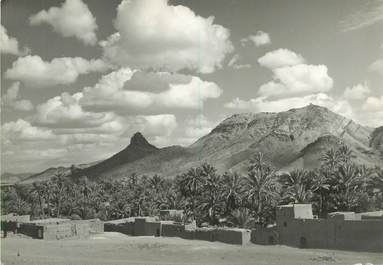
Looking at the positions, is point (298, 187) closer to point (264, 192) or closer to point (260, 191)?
point (264, 192)

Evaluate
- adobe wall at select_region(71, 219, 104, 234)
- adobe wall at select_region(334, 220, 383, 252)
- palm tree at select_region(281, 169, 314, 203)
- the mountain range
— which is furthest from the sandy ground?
the mountain range

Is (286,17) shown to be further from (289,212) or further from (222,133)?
(222,133)

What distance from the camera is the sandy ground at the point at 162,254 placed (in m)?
17.2

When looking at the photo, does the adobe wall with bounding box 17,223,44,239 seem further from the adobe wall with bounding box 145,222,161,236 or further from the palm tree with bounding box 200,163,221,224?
the palm tree with bounding box 200,163,221,224

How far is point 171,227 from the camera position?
25.7 m

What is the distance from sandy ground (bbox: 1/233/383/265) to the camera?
17156 millimetres

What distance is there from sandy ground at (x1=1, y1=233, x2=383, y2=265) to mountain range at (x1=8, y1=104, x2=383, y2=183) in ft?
151

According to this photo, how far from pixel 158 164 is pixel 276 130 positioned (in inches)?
1059

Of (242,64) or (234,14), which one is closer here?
(234,14)

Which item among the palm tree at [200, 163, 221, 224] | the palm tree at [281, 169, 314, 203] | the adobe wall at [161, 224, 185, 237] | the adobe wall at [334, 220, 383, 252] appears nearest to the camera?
the adobe wall at [334, 220, 383, 252]

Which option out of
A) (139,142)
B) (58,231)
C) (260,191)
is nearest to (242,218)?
(260,191)

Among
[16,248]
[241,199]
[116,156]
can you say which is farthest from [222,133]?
[16,248]

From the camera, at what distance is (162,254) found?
1994cm

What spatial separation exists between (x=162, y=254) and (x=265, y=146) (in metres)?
69.2
